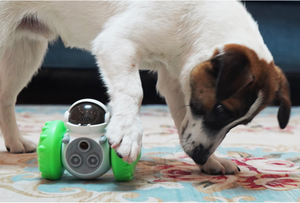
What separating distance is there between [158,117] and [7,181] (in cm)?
163

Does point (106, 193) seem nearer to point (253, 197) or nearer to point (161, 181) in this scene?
point (161, 181)

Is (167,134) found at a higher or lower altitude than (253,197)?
lower

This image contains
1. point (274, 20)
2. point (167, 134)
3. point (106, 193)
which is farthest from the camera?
point (274, 20)

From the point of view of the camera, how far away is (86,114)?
3.50 ft

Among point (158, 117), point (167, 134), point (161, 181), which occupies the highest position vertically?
point (161, 181)

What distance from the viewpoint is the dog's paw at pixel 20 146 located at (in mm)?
1496

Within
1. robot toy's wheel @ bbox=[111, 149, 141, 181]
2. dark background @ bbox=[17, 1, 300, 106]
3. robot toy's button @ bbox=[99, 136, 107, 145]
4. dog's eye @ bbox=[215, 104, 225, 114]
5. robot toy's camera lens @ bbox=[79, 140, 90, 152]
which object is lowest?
dark background @ bbox=[17, 1, 300, 106]

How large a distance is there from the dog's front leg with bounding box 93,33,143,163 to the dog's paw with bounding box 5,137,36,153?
547mm

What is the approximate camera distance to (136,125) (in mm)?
1041

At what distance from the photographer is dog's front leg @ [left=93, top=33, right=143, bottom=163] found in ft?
3.29

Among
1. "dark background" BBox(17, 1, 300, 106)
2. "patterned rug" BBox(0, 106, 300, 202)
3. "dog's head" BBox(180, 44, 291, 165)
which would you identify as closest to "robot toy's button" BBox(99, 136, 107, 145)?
"patterned rug" BBox(0, 106, 300, 202)

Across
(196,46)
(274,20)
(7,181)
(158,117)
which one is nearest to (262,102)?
(196,46)

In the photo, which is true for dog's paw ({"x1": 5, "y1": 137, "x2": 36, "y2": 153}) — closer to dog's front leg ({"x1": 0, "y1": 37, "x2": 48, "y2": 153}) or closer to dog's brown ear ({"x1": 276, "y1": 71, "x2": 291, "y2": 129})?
dog's front leg ({"x1": 0, "y1": 37, "x2": 48, "y2": 153})

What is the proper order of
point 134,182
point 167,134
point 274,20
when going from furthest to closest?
point 274,20
point 167,134
point 134,182
